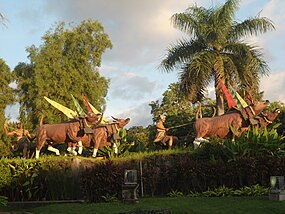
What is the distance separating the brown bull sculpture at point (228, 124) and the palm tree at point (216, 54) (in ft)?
13.1

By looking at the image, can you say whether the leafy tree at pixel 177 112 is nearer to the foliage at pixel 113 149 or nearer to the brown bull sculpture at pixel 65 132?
the foliage at pixel 113 149

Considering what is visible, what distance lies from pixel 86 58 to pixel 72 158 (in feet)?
49.9

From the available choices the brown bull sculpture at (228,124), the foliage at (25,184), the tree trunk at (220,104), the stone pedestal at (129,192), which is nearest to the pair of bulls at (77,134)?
the foliage at (25,184)

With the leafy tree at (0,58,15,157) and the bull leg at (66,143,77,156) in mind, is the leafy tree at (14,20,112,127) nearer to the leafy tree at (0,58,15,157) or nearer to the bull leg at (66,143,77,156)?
the leafy tree at (0,58,15,157)

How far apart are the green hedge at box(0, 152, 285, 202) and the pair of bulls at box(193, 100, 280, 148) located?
2642 mm

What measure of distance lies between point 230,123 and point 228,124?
0.09 metres

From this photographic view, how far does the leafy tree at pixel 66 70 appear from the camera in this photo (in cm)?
2930

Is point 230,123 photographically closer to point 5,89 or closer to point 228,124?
point 228,124

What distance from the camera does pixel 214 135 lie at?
17438 millimetres

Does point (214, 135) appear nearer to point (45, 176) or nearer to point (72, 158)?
point (72, 158)

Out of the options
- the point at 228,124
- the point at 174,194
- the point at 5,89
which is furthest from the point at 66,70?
the point at 174,194

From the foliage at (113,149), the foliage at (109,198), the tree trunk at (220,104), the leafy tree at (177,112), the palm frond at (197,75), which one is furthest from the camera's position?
the leafy tree at (177,112)

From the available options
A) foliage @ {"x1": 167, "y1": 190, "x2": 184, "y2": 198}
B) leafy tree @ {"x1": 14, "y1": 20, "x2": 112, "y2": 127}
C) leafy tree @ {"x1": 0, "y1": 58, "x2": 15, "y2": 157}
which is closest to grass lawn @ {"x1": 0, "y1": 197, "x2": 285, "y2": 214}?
foliage @ {"x1": 167, "y1": 190, "x2": 184, "y2": 198}

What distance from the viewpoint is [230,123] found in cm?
1716
